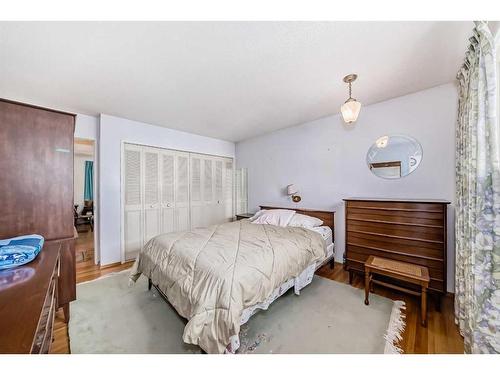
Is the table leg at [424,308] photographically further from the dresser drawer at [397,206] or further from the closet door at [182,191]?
the closet door at [182,191]

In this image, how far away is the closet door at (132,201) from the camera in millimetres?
3363

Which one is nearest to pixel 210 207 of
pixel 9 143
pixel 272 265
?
pixel 272 265

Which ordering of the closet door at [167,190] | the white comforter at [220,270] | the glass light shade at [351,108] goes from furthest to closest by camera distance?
the closet door at [167,190], the glass light shade at [351,108], the white comforter at [220,270]

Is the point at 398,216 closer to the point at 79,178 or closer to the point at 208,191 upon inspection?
the point at 208,191

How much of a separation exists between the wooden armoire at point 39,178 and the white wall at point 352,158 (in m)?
3.21

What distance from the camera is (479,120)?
52.2 inches

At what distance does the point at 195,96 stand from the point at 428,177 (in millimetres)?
3147

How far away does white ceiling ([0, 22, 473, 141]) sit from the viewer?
1457mm

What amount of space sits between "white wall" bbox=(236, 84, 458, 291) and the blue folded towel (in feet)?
11.1

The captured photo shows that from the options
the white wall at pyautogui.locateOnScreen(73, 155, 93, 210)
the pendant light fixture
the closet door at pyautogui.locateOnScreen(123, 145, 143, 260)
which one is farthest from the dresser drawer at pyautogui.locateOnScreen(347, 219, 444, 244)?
the white wall at pyautogui.locateOnScreen(73, 155, 93, 210)

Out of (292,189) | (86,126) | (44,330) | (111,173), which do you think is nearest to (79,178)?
(86,126)

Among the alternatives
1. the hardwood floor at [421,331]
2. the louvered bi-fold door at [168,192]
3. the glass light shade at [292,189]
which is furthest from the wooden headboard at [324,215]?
the louvered bi-fold door at [168,192]

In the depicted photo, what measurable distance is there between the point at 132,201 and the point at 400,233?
4025 mm

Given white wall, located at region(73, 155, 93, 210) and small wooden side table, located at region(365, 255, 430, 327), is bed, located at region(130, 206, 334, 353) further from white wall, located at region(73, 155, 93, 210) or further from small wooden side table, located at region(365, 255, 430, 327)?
white wall, located at region(73, 155, 93, 210)
